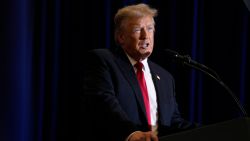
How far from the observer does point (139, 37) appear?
2.06 m

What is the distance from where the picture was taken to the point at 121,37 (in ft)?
6.92

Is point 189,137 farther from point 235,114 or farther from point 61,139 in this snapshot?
point 235,114

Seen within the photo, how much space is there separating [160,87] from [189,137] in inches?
40.5

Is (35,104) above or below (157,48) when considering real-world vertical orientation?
below

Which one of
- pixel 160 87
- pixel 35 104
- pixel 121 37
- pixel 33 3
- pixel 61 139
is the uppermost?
pixel 33 3

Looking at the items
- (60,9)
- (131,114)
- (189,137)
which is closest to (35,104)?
(60,9)

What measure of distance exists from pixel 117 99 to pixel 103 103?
12cm

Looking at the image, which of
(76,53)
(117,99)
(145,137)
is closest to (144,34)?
(117,99)

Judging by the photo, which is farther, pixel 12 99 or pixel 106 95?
pixel 12 99

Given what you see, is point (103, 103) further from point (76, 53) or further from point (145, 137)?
point (76, 53)

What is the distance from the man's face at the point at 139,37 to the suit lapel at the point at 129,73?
6 centimetres

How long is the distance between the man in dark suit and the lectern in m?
0.55

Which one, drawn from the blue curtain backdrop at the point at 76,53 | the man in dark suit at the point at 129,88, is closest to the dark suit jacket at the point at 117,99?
the man in dark suit at the point at 129,88

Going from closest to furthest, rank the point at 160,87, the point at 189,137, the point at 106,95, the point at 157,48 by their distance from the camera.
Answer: the point at 189,137 < the point at 106,95 < the point at 160,87 < the point at 157,48
